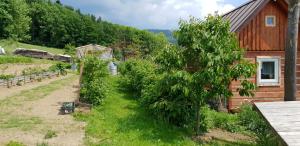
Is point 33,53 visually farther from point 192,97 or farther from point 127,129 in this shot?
point 192,97

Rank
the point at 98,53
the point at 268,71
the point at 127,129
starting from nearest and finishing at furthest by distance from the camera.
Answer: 1. the point at 127,129
2. the point at 268,71
3. the point at 98,53

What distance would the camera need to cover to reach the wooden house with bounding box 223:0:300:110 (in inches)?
704

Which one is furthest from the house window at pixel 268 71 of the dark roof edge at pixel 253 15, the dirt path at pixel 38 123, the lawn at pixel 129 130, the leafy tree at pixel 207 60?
the dirt path at pixel 38 123

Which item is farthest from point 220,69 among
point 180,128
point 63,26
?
point 63,26

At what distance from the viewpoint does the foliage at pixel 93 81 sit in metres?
17.7

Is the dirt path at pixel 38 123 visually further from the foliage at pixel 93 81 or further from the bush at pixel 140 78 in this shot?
the bush at pixel 140 78

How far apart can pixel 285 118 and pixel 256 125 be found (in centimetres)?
735

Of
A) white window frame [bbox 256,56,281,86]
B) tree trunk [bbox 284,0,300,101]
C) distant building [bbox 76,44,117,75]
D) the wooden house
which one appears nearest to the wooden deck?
tree trunk [bbox 284,0,300,101]

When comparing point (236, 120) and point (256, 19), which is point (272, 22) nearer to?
point (256, 19)

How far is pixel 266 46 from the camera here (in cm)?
1809

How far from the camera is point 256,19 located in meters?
18.0

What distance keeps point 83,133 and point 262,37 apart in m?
9.56

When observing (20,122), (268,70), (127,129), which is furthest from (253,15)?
(20,122)

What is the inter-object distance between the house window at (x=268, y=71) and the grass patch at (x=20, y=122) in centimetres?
973
